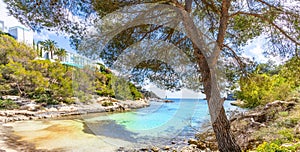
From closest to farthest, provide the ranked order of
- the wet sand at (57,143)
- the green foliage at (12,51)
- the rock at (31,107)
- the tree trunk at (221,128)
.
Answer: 1. the tree trunk at (221,128)
2. the wet sand at (57,143)
3. the rock at (31,107)
4. the green foliage at (12,51)

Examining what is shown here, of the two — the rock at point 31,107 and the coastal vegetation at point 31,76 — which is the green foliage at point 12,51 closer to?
the coastal vegetation at point 31,76

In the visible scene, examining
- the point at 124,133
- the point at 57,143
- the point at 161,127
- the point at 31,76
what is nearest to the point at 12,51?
the point at 31,76

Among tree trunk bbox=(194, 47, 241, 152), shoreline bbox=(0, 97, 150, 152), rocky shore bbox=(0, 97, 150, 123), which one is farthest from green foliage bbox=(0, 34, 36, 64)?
tree trunk bbox=(194, 47, 241, 152)

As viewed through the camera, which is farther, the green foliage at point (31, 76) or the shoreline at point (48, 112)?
the green foliage at point (31, 76)

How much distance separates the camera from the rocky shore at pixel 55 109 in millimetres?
8820

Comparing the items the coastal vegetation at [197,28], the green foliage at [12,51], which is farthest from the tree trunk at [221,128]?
the green foliage at [12,51]

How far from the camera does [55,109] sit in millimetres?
Result: 11195

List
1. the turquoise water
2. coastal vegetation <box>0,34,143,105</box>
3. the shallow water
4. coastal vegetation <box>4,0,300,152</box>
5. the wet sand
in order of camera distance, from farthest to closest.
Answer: coastal vegetation <box>0,34,143,105</box>, the turquoise water, the shallow water, the wet sand, coastal vegetation <box>4,0,300,152</box>

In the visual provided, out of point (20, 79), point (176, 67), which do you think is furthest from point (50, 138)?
point (20, 79)

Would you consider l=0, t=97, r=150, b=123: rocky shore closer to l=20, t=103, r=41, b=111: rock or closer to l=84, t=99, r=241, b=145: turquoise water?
l=20, t=103, r=41, b=111: rock

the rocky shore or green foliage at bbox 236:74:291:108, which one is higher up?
green foliage at bbox 236:74:291:108

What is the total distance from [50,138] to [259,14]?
19.9 feet

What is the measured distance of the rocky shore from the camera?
8820mm

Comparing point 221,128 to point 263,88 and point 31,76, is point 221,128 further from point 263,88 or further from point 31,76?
point 31,76
